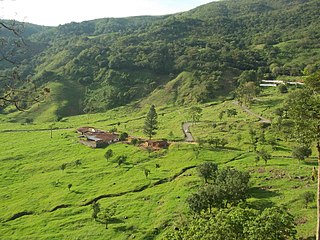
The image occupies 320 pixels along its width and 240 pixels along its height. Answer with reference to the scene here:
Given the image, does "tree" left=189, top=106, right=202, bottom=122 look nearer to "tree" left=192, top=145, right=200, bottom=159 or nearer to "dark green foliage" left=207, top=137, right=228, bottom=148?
"dark green foliage" left=207, top=137, right=228, bottom=148

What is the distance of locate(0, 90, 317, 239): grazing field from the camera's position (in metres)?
56.6

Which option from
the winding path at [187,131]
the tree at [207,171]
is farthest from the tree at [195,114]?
the tree at [207,171]

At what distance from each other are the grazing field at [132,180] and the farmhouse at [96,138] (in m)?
2.37

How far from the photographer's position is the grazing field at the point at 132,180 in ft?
186

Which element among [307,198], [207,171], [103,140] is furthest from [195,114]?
[307,198]

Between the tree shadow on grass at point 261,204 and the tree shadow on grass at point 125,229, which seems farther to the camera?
the tree shadow on grass at point 125,229

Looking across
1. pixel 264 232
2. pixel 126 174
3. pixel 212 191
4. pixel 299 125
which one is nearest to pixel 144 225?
pixel 212 191

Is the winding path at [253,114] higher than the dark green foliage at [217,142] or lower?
higher

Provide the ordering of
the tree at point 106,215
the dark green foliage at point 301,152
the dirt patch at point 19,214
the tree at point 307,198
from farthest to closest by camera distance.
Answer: the dark green foliage at point 301,152, the dirt patch at point 19,214, the tree at point 106,215, the tree at point 307,198

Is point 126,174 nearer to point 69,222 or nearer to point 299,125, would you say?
point 69,222

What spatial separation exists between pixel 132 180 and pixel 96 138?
3512cm

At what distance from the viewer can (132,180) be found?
73938mm

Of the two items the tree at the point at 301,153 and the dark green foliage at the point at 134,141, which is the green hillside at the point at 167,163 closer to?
the tree at the point at 301,153

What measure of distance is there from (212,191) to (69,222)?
23.8m
